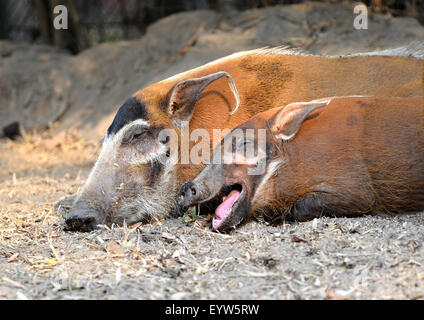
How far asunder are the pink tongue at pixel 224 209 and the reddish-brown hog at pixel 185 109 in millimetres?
512

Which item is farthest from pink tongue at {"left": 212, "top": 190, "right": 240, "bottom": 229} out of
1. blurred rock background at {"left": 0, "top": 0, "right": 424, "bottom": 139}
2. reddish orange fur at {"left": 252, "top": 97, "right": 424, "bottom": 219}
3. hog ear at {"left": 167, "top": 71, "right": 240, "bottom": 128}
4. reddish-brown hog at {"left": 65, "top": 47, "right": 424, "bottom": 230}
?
blurred rock background at {"left": 0, "top": 0, "right": 424, "bottom": 139}

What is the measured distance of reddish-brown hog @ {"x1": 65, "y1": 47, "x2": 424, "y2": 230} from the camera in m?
4.18

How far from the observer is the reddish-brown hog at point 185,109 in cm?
418

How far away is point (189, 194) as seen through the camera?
3686 mm

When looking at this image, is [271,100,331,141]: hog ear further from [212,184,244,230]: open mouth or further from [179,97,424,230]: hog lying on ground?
[212,184,244,230]: open mouth

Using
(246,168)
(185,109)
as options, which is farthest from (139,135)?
(246,168)

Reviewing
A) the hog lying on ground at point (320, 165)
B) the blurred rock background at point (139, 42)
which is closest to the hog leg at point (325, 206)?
the hog lying on ground at point (320, 165)

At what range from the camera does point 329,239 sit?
3.36 meters

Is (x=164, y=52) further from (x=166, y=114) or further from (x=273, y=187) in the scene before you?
(x=273, y=187)

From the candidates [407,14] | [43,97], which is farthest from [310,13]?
[43,97]

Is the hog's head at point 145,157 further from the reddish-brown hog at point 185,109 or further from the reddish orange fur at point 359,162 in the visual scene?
the reddish orange fur at point 359,162

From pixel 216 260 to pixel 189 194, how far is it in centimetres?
59

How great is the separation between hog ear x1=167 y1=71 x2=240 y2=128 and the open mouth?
678mm

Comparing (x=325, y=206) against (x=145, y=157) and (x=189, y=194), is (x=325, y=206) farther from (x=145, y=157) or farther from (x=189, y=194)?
(x=145, y=157)
